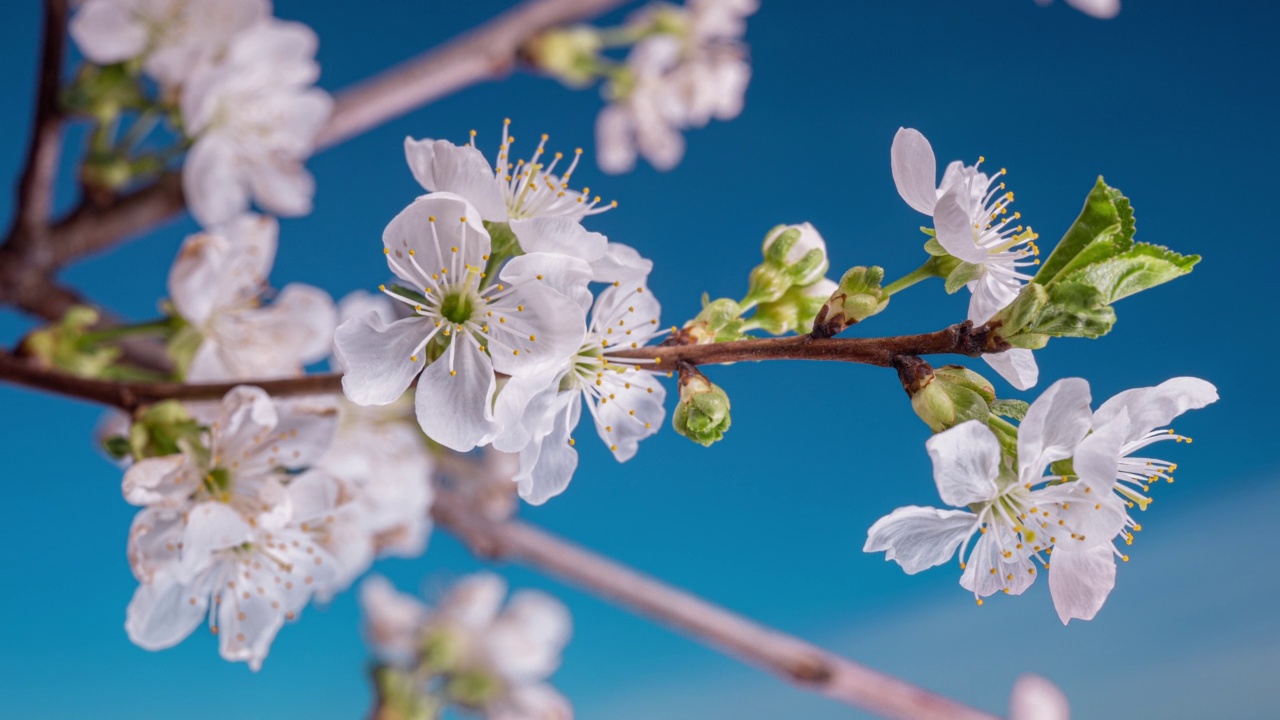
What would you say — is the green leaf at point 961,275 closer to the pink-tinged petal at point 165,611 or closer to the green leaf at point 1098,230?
the green leaf at point 1098,230

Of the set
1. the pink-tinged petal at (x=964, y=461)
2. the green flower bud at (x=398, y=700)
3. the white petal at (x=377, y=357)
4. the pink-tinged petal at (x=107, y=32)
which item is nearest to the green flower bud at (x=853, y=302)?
the pink-tinged petal at (x=964, y=461)

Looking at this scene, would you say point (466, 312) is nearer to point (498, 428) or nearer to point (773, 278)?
point (498, 428)

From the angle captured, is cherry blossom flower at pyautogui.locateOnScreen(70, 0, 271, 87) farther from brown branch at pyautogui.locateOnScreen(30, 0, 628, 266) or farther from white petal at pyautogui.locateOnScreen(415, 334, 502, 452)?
white petal at pyautogui.locateOnScreen(415, 334, 502, 452)

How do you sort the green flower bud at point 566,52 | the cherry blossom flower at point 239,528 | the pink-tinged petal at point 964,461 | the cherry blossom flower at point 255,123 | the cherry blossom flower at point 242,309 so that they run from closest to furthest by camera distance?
the pink-tinged petal at point 964,461 < the cherry blossom flower at point 239,528 < the cherry blossom flower at point 242,309 < the cherry blossom flower at point 255,123 < the green flower bud at point 566,52

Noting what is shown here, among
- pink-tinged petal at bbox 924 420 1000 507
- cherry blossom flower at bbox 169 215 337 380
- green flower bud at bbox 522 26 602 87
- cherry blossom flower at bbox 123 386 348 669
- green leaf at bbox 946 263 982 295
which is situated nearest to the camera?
pink-tinged petal at bbox 924 420 1000 507

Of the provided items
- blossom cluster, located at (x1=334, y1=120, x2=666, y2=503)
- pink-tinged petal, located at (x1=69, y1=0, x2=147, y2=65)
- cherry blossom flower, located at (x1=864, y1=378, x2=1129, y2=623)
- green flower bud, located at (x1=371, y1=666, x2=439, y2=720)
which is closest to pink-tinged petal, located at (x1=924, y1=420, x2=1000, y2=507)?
cherry blossom flower, located at (x1=864, y1=378, x2=1129, y2=623)

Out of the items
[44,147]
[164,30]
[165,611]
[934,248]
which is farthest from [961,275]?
[44,147]

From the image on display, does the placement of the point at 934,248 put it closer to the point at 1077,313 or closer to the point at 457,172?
the point at 1077,313
